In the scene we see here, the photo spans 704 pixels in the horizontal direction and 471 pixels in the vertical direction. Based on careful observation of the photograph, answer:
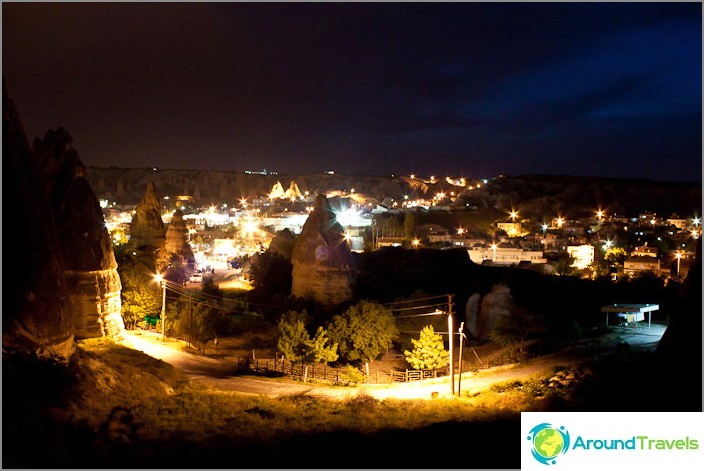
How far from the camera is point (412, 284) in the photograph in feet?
120

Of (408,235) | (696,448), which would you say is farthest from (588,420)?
(408,235)

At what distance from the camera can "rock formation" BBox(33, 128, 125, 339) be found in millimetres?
17172

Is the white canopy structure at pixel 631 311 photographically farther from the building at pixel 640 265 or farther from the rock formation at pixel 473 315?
the building at pixel 640 265

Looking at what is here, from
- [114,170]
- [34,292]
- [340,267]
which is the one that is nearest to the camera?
[34,292]

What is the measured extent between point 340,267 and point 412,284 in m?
8.93

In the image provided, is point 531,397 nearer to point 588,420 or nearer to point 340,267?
point 588,420

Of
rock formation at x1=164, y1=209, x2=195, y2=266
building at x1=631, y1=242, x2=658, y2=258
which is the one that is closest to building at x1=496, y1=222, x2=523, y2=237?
building at x1=631, y1=242, x2=658, y2=258

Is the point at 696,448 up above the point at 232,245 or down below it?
below

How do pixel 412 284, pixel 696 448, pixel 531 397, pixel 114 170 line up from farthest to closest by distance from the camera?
pixel 114 170 → pixel 412 284 → pixel 531 397 → pixel 696 448

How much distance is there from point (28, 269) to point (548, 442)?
400 inches

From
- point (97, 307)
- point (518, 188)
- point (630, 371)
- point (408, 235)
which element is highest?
point (518, 188)

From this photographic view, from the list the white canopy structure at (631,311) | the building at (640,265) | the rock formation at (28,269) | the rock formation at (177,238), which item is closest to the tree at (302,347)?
the rock formation at (28,269)

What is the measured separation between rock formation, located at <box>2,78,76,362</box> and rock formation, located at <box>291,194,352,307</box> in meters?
17.0

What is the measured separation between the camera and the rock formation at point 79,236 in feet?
56.3
